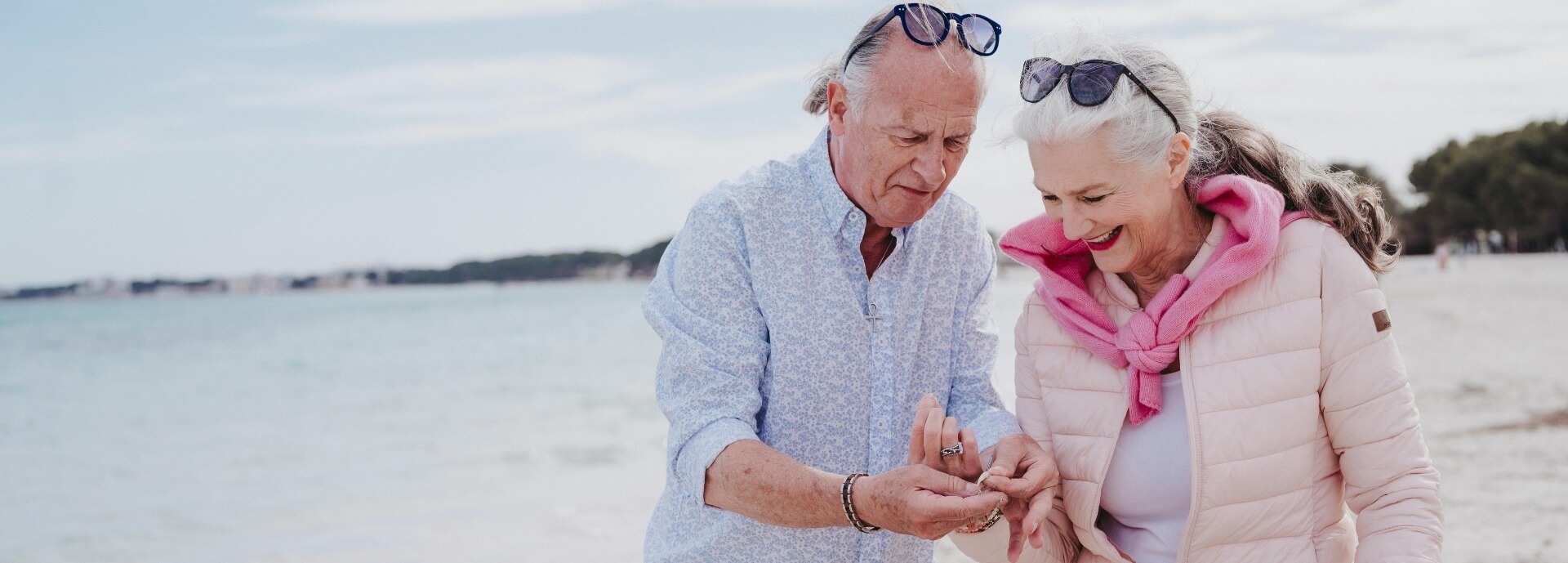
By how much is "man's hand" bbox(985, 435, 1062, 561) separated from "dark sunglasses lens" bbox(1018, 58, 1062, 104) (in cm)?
67

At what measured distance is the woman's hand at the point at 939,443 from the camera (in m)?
2.07

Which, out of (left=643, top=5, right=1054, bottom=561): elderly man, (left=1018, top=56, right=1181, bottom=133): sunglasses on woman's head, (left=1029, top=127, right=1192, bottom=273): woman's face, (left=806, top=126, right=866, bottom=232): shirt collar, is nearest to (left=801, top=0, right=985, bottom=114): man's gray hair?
(left=643, top=5, right=1054, bottom=561): elderly man

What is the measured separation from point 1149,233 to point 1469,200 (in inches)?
2353

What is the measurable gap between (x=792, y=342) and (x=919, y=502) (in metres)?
0.50

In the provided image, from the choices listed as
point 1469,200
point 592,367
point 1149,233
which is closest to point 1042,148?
point 1149,233

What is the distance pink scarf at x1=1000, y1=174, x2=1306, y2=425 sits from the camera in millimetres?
2006

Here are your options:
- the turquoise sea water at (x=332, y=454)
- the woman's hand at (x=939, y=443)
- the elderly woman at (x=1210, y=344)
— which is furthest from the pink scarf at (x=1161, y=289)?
the turquoise sea water at (x=332, y=454)

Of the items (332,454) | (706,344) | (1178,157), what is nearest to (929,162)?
(1178,157)

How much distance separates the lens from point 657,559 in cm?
239

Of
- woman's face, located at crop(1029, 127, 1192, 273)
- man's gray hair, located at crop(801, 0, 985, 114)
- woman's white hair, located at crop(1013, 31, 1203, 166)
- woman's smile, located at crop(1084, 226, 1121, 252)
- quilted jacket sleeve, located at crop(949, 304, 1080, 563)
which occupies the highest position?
man's gray hair, located at crop(801, 0, 985, 114)

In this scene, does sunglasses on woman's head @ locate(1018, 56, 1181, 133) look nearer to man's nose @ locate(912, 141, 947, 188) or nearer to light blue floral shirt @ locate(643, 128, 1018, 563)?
man's nose @ locate(912, 141, 947, 188)

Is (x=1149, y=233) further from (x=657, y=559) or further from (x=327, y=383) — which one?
(x=327, y=383)

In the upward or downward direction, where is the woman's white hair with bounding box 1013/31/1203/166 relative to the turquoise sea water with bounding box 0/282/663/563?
upward

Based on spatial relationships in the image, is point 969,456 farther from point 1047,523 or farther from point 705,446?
point 705,446
